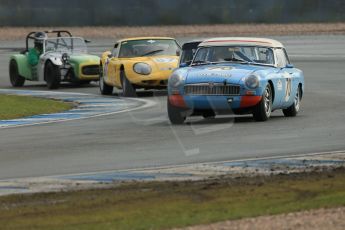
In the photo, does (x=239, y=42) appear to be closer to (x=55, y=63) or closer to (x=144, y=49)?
(x=144, y=49)

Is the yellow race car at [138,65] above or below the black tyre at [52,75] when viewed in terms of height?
above

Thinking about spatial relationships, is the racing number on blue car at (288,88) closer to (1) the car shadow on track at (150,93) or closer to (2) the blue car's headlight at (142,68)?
(2) the blue car's headlight at (142,68)

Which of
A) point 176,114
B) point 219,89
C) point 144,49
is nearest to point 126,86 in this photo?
point 144,49

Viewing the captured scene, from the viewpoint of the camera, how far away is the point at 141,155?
13305mm

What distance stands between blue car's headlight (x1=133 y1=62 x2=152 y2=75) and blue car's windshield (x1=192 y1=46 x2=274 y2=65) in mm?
6060

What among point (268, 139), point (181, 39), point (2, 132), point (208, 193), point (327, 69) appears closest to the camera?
point (208, 193)

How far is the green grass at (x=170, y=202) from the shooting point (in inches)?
345

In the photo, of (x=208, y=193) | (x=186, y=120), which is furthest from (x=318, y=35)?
(x=208, y=193)

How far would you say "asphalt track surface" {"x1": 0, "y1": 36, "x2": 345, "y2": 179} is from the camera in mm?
12812

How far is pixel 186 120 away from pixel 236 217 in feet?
30.5

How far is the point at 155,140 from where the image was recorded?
14.9 metres

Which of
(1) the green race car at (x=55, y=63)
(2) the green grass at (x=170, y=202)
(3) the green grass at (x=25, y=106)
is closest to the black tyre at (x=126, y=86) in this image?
(3) the green grass at (x=25, y=106)

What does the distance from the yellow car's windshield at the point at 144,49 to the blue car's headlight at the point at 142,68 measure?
2.04 ft

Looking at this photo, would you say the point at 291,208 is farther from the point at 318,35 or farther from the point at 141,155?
the point at 318,35
